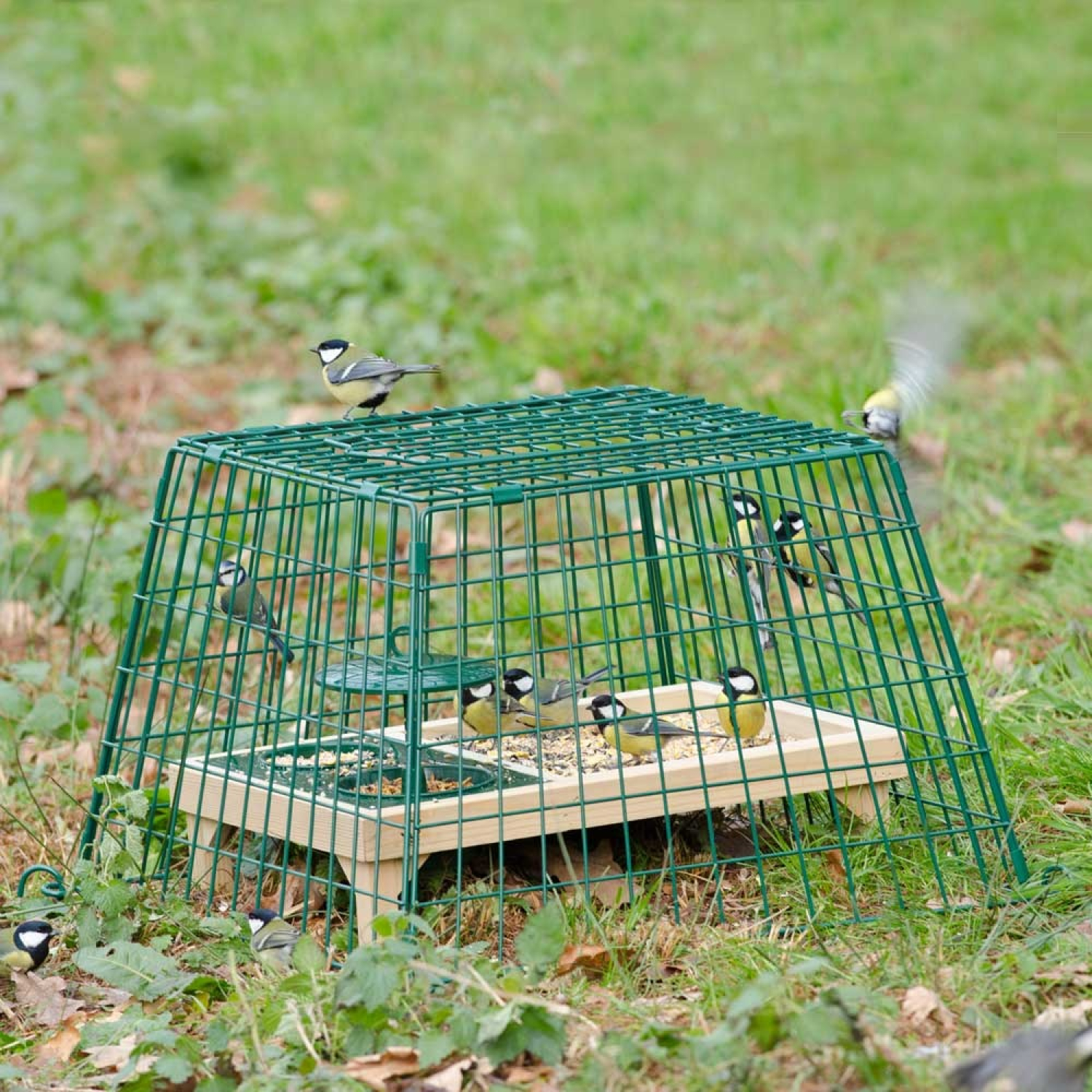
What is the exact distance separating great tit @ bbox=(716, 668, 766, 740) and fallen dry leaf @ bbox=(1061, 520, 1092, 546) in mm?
1848

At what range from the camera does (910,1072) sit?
262 centimetres

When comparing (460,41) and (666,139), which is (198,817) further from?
(460,41)

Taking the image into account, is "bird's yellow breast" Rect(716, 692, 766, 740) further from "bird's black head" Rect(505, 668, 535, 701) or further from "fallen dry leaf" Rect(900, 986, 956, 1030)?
"fallen dry leaf" Rect(900, 986, 956, 1030)

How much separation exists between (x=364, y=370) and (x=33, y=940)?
1.61 meters

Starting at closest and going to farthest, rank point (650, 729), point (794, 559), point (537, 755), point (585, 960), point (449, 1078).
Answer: point (449, 1078)
point (585, 960)
point (537, 755)
point (650, 729)
point (794, 559)

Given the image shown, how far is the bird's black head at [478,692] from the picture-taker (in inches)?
148

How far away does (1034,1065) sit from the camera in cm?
241

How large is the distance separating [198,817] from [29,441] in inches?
128

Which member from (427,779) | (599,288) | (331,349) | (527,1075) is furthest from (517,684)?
(599,288)

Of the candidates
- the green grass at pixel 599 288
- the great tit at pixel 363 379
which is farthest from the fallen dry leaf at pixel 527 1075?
the great tit at pixel 363 379

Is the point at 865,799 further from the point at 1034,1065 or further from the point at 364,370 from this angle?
the point at 364,370

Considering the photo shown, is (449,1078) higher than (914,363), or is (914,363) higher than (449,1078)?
(914,363)

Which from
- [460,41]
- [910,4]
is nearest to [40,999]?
[460,41]

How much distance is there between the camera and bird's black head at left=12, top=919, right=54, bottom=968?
10.9 ft
